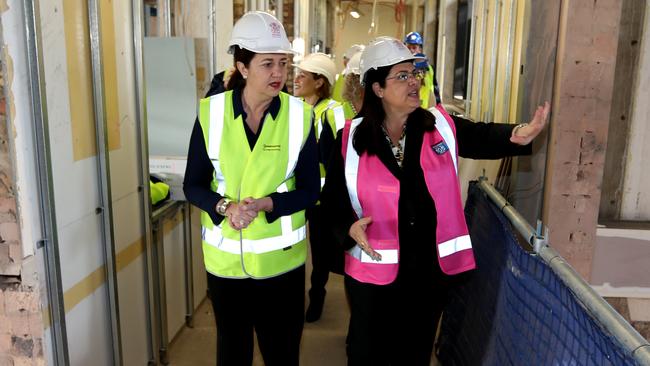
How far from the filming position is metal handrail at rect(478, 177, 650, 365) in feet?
3.46

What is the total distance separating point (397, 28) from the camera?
16375mm

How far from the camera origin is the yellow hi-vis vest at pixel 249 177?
1904 mm

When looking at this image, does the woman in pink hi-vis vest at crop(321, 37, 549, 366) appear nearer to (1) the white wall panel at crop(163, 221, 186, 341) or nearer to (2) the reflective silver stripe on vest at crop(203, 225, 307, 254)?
(2) the reflective silver stripe on vest at crop(203, 225, 307, 254)

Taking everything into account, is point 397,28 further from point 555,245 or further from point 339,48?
point 555,245

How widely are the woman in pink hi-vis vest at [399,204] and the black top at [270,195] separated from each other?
73 mm

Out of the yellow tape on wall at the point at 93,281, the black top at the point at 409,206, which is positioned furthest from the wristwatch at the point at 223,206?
the yellow tape on wall at the point at 93,281

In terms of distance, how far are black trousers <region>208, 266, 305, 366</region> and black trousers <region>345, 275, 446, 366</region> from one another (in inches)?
8.6

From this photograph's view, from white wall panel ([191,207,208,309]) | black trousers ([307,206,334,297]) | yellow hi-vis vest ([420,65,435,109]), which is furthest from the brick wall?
yellow hi-vis vest ([420,65,435,109])

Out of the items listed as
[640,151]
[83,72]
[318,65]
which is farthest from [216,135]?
[640,151]

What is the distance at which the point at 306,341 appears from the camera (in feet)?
10.6

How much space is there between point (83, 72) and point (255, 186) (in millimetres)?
761

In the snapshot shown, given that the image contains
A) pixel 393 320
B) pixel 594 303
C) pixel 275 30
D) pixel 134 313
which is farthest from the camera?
pixel 134 313

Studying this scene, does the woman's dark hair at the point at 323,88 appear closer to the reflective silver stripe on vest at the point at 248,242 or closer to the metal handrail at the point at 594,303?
the reflective silver stripe on vest at the point at 248,242

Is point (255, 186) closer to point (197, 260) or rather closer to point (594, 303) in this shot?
point (594, 303)
